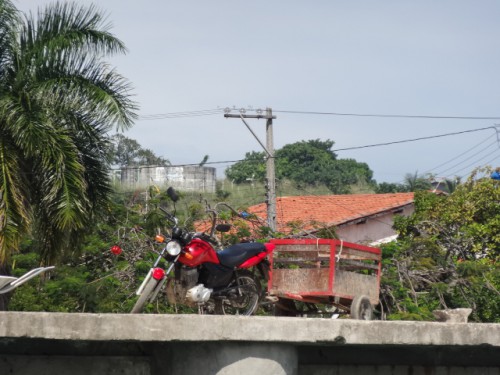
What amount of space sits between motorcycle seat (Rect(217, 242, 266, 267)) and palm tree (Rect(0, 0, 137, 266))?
3.73 m

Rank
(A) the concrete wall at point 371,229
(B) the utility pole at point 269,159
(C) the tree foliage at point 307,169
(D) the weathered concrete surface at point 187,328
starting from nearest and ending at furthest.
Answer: (D) the weathered concrete surface at point 187,328
(B) the utility pole at point 269,159
(A) the concrete wall at point 371,229
(C) the tree foliage at point 307,169

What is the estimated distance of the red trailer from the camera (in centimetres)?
906

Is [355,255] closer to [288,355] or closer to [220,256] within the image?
[220,256]

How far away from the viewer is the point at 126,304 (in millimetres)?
14773

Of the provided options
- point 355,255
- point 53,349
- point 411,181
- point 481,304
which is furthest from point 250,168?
point 53,349

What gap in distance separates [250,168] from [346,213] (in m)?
22.6

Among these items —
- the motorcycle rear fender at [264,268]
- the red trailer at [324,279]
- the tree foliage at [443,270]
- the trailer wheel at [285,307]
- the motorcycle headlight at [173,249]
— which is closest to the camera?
the motorcycle headlight at [173,249]

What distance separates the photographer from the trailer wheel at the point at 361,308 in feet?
29.3

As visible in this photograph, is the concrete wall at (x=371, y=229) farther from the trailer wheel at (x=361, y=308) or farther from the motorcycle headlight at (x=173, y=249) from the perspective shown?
the motorcycle headlight at (x=173, y=249)

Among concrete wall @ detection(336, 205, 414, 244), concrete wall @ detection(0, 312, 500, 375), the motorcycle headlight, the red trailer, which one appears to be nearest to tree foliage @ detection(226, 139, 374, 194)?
concrete wall @ detection(336, 205, 414, 244)

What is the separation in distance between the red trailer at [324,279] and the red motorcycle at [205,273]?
0.23m

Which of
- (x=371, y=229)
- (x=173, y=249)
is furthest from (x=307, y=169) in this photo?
(x=173, y=249)

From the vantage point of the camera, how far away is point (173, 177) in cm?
3959

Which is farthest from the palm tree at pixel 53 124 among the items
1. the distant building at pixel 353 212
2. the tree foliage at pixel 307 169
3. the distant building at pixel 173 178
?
the tree foliage at pixel 307 169
